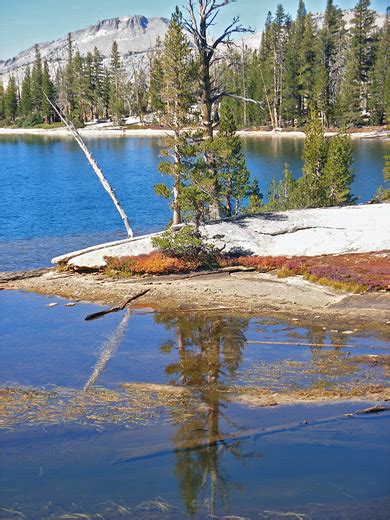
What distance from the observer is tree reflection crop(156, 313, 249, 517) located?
11453 mm

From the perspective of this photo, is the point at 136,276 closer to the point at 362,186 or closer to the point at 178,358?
the point at 178,358

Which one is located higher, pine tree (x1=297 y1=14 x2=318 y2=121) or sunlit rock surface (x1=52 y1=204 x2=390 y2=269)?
pine tree (x1=297 y1=14 x2=318 y2=121)

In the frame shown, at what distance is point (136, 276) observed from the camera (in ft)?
89.4

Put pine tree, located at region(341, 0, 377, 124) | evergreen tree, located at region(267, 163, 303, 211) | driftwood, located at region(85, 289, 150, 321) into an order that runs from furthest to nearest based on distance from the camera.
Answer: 1. pine tree, located at region(341, 0, 377, 124)
2. evergreen tree, located at region(267, 163, 303, 211)
3. driftwood, located at region(85, 289, 150, 321)

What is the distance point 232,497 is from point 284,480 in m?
1.04

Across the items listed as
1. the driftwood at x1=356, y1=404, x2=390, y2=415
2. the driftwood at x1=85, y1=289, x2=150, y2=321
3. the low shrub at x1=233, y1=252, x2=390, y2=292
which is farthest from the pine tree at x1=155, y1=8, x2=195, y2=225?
the driftwood at x1=356, y1=404, x2=390, y2=415

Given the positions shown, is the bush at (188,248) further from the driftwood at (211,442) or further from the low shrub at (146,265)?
the driftwood at (211,442)

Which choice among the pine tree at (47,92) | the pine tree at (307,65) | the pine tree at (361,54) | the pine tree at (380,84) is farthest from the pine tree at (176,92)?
the pine tree at (47,92)

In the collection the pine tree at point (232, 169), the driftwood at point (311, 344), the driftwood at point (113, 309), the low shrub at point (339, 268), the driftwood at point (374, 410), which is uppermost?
the pine tree at point (232, 169)

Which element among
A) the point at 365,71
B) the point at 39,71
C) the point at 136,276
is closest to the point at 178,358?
the point at 136,276

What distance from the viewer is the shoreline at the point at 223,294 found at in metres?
21.7

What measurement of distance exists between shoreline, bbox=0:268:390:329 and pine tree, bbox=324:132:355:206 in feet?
44.3

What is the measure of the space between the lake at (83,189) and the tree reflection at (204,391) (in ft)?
48.2

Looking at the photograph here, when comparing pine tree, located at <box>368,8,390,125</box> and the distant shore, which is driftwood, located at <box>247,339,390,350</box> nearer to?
the distant shore
